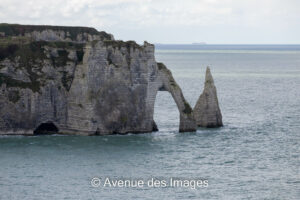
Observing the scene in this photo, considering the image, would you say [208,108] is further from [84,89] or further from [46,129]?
[46,129]

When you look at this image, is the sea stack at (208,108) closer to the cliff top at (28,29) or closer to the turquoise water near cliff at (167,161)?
the turquoise water near cliff at (167,161)

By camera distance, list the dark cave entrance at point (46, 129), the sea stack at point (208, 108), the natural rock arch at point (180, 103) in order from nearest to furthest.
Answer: the dark cave entrance at point (46, 129) → the natural rock arch at point (180, 103) → the sea stack at point (208, 108)

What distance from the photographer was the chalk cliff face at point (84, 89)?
3605 inches

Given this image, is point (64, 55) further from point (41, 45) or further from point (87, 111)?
point (87, 111)

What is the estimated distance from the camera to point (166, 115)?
110875mm

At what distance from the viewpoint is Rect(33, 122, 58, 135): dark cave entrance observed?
306ft

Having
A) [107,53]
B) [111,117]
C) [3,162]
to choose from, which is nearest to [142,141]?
[111,117]

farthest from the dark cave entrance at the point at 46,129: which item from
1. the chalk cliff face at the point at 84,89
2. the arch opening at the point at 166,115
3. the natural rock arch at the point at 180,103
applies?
the natural rock arch at the point at 180,103

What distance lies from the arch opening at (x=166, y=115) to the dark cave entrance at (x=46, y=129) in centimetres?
1452

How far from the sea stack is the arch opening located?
3904 millimetres

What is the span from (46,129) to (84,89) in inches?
309

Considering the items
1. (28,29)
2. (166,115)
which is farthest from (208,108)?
(28,29)

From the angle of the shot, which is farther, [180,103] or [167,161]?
[180,103]

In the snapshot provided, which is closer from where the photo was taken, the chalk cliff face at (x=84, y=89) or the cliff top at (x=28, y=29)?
the chalk cliff face at (x=84, y=89)
